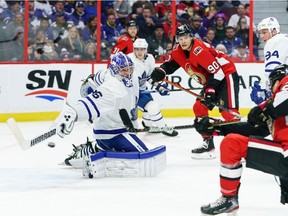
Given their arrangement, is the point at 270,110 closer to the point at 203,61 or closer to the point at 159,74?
the point at 203,61

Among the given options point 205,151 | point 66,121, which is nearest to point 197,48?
point 205,151

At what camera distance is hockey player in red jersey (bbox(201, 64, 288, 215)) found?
154 inches

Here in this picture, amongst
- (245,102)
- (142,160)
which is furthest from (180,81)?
(142,160)

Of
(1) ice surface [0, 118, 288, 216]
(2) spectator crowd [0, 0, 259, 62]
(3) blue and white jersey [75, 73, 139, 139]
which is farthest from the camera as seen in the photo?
(2) spectator crowd [0, 0, 259, 62]

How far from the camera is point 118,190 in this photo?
205 inches

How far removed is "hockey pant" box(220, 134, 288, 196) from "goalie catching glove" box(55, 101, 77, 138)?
1434 mm

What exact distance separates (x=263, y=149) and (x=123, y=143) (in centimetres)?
186

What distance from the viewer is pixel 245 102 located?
9773 millimetres

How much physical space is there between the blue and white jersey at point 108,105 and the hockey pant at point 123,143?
0.11 ft

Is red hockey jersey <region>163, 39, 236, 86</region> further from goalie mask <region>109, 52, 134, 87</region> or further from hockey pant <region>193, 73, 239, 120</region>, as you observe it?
goalie mask <region>109, 52, 134, 87</region>

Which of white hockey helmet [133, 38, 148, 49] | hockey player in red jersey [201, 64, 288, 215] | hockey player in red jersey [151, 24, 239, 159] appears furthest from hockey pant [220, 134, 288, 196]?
white hockey helmet [133, 38, 148, 49]

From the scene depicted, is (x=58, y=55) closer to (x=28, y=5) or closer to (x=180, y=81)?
(x=28, y=5)

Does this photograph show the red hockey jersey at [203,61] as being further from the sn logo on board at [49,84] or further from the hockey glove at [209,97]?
the sn logo on board at [49,84]

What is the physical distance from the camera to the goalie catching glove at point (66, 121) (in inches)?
206
